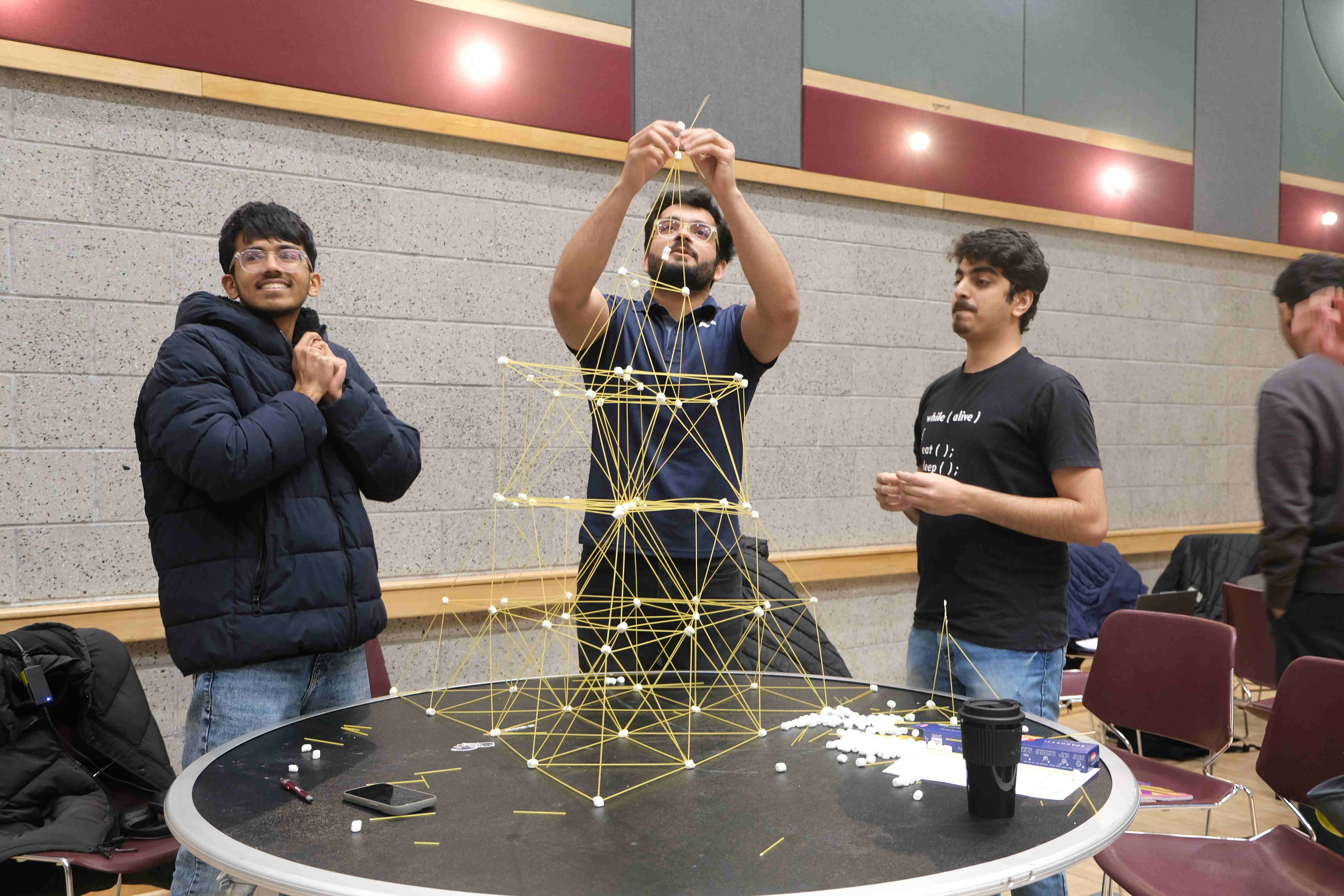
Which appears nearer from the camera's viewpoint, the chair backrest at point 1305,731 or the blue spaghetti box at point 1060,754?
the blue spaghetti box at point 1060,754

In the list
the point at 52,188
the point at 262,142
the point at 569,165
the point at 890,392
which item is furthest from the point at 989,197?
the point at 52,188

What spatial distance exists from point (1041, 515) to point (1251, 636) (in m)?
2.44

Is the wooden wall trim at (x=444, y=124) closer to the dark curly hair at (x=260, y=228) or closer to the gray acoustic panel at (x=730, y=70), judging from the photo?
the gray acoustic panel at (x=730, y=70)

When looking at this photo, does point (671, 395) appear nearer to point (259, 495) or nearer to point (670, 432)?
point (670, 432)

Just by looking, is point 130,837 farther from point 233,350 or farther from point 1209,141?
point 1209,141

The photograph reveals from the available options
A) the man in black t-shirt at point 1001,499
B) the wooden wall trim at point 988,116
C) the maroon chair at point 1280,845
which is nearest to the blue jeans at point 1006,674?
the man in black t-shirt at point 1001,499

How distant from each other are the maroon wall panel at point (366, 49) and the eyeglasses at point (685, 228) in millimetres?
1806

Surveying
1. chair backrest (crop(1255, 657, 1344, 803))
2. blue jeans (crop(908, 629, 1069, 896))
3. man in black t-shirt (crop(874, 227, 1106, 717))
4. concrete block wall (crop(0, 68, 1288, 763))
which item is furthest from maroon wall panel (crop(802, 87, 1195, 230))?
chair backrest (crop(1255, 657, 1344, 803))

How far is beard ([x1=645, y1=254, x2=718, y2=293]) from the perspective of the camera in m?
2.09

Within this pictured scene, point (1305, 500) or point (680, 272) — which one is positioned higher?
point (680, 272)

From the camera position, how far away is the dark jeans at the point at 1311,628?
7.04 feet

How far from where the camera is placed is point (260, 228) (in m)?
1.94

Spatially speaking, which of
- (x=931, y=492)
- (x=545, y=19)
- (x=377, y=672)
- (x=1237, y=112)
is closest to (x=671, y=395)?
(x=931, y=492)

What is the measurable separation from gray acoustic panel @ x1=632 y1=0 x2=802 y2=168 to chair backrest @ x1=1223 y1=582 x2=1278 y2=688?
8.14 feet
